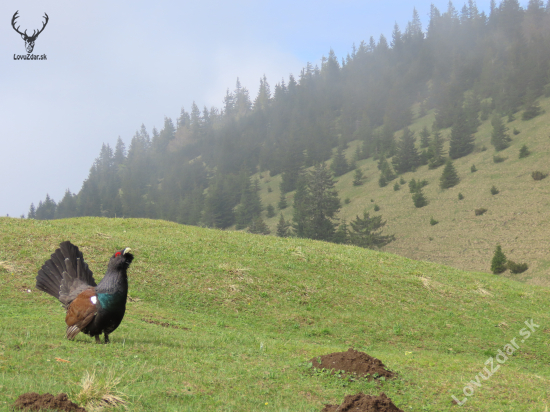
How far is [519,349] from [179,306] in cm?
1463

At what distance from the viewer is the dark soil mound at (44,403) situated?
5215mm

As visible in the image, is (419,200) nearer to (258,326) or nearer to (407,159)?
(407,159)

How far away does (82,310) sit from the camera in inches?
348

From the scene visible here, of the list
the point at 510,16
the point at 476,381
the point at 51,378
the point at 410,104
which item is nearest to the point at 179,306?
the point at 51,378

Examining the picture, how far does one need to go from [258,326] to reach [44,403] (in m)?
11.4

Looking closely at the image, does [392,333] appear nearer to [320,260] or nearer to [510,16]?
[320,260]

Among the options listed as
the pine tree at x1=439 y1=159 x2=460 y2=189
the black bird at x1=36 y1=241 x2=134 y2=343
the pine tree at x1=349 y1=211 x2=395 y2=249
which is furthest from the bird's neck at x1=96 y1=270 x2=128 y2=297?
the pine tree at x1=439 y1=159 x2=460 y2=189

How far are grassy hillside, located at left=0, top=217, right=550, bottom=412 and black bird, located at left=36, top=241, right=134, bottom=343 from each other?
0.53 metres

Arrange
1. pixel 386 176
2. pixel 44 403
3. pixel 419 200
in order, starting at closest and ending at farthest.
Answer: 1. pixel 44 403
2. pixel 419 200
3. pixel 386 176

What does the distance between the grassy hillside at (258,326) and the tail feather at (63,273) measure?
1.21 metres

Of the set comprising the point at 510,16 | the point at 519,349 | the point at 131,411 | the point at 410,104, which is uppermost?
the point at 510,16

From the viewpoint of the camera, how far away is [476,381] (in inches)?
396

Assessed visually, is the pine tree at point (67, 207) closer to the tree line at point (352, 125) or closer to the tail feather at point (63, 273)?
the tree line at point (352, 125)

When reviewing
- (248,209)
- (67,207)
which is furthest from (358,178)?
(67,207)
